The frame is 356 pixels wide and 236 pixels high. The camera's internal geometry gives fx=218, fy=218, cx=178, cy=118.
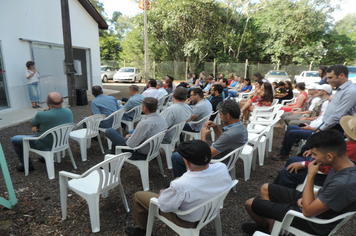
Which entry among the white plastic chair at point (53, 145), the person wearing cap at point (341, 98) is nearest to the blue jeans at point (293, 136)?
the person wearing cap at point (341, 98)

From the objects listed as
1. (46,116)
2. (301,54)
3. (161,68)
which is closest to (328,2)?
(301,54)

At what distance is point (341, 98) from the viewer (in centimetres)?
292

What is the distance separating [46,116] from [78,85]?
10.5 metres

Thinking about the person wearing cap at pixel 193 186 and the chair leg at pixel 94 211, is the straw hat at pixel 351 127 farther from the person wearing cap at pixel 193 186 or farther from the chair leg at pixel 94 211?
the chair leg at pixel 94 211

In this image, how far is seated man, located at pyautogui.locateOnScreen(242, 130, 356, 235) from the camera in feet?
4.80

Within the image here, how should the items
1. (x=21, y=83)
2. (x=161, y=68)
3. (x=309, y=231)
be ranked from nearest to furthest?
(x=309, y=231) < (x=21, y=83) < (x=161, y=68)

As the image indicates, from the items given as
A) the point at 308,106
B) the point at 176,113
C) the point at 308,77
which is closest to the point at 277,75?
the point at 308,77

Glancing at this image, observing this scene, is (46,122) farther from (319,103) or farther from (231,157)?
(319,103)

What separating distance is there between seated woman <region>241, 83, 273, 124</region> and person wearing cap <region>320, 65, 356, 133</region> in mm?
2405

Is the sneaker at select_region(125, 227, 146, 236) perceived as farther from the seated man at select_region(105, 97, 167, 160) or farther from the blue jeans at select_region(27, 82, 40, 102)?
the blue jeans at select_region(27, 82, 40, 102)

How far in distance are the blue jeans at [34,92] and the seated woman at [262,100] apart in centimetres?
689

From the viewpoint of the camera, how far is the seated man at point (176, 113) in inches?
138

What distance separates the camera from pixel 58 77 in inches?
369

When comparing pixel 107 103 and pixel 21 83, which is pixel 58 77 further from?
pixel 107 103
